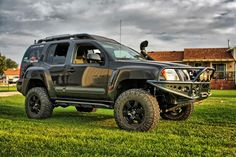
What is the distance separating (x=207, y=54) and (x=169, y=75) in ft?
115

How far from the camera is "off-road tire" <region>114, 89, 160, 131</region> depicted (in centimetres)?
643

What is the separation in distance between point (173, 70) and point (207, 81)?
101 centimetres

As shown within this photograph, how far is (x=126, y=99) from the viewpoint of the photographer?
6730 mm

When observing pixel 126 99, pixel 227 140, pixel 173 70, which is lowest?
pixel 227 140

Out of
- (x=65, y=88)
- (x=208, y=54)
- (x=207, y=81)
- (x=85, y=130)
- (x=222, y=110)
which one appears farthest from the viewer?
(x=208, y=54)

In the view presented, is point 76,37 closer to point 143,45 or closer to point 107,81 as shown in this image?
point 107,81

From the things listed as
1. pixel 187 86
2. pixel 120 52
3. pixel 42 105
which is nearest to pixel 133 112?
pixel 187 86

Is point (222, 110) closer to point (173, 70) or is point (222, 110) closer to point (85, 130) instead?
point (173, 70)

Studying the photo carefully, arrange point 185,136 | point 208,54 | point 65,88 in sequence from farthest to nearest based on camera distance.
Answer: point 208,54 < point 65,88 < point 185,136

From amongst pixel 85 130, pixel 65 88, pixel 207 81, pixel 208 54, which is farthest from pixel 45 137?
pixel 208 54

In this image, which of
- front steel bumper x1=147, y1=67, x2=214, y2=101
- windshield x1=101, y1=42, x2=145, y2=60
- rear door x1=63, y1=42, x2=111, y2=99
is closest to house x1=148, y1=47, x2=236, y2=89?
windshield x1=101, y1=42, x2=145, y2=60

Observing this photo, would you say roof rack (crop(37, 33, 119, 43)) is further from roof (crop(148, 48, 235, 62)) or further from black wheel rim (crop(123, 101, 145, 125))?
roof (crop(148, 48, 235, 62))

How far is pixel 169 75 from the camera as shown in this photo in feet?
21.6

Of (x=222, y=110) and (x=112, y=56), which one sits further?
(x=222, y=110)
